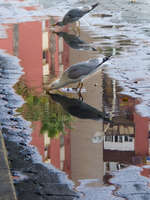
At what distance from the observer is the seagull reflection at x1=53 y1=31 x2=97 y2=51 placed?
12.9 m

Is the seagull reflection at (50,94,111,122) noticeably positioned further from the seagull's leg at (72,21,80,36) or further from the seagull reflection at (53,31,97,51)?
the seagull's leg at (72,21,80,36)

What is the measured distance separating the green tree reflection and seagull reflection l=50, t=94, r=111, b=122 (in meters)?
0.11

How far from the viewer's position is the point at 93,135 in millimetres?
7832

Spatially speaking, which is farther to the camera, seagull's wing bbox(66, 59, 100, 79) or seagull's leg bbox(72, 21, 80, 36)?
seagull's leg bbox(72, 21, 80, 36)

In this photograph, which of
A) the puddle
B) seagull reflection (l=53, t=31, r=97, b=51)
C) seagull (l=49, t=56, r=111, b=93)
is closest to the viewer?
the puddle

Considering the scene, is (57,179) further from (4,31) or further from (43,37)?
(4,31)

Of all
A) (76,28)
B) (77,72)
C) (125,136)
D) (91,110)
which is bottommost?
(125,136)

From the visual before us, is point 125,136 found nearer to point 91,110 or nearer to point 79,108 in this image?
point 91,110

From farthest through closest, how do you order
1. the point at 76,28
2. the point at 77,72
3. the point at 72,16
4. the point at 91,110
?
the point at 76,28 → the point at 72,16 → the point at 77,72 → the point at 91,110

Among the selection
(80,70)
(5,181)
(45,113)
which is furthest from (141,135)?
(5,181)

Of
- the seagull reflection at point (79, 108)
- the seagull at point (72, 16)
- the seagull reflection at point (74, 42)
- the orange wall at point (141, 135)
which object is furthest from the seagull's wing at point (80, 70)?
the seagull at point (72, 16)

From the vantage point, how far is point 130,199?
5871 millimetres

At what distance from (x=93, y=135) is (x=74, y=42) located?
608cm

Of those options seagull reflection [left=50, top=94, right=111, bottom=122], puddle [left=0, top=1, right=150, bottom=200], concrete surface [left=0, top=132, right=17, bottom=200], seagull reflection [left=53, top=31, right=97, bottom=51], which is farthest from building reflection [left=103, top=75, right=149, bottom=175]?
seagull reflection [left=53, top=31, right=97, bottom=51]
